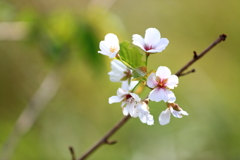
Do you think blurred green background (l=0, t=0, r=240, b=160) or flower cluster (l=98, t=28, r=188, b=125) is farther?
blurred green background (l=0, t=0, r=240, b=160)

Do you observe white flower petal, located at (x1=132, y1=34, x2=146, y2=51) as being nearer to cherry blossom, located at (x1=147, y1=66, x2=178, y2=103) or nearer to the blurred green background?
cherry blossom, located at (x1=147, y1=66, x2=178, y2=103)

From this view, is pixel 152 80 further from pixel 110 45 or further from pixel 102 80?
pixel 102 80

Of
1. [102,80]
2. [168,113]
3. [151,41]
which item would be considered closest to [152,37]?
[151,41]

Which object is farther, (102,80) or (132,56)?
(102,80)

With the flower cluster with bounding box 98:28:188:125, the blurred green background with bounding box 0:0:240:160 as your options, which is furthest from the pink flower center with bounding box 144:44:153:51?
the blurred green background with bounding box 0:0:240:160

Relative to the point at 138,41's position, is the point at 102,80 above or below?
below

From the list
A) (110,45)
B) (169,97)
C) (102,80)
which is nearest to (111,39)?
(110,45)

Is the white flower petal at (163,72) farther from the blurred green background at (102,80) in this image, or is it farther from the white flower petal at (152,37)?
the blurred green background at (102,80)
